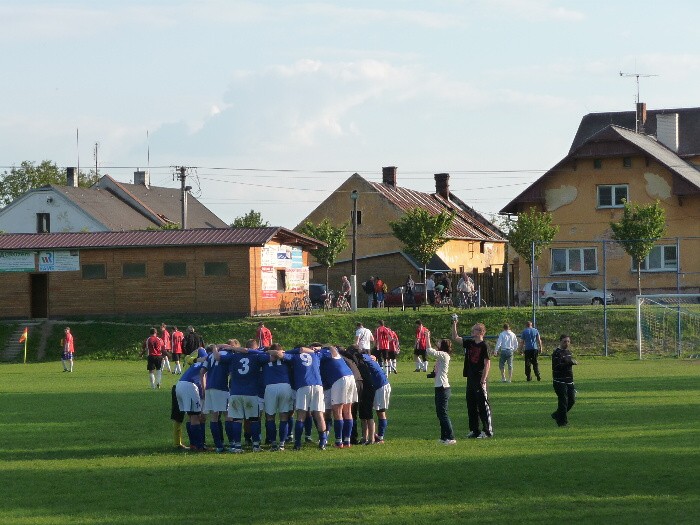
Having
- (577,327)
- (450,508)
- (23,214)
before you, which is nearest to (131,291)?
(577,327)

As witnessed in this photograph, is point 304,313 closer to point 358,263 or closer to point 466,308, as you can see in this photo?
point 466,308

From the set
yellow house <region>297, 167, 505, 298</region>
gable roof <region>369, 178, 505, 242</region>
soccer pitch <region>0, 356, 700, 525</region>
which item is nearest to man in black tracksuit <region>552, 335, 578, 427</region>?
soccer pitch <region>0, 356, 700, 525</region>

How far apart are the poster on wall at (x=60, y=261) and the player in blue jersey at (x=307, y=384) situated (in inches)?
1591

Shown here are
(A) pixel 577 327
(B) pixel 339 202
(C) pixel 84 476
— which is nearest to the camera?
(C) pixel 84 476

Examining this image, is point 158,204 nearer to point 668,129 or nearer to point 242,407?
point 668,129

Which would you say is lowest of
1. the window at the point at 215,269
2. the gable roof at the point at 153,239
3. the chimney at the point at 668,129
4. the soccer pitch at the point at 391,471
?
the soccer pitch at the point at 391,471

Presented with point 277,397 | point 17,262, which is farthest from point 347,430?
point 17,262

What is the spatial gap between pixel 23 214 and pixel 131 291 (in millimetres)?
32804

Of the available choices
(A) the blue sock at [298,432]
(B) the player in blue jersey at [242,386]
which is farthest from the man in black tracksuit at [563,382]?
(B) the player in blue jersey at [242,386]

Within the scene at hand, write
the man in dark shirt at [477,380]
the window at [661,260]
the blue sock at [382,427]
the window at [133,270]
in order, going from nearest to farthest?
the man in dark shirt at [477,380] → the blue sock at [382,427] → the window at [133,270] → the window at [661,260]

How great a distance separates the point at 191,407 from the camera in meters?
19.7

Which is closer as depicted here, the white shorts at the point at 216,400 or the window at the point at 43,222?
the white shorts at the point at 216,400

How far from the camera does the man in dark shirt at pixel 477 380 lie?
20.6m

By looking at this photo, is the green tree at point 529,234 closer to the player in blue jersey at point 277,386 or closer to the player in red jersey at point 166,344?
the player in red jersey at point 166,344
